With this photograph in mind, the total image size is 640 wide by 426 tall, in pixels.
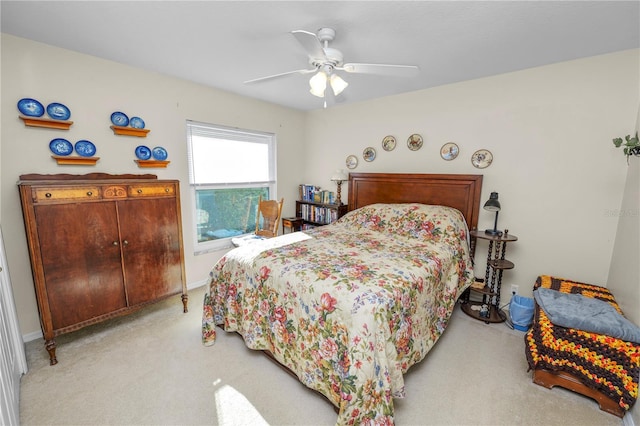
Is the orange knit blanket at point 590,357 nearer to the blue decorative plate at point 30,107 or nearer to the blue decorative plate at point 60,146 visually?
the blue decorative plate at point 60,146

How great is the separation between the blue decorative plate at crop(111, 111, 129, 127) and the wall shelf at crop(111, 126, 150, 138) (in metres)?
0.05

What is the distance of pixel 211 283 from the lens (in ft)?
7.50

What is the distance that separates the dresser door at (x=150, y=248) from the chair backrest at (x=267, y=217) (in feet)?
4.14

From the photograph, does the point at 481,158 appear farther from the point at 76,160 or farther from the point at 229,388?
the point at 76,160

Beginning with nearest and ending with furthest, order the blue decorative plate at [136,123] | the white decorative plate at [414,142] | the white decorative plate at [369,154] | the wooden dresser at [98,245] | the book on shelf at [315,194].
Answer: the wooden dresser at [98,245]
the blue decorative plate at [136,123]
the white decorative plate at [414,142]
the white decorative plate at [369,154]
the book on shelf at [315,194]

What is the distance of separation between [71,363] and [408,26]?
3390 mm

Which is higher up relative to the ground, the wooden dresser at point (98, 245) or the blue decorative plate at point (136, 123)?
the blue decorative plate at point (136, 123)

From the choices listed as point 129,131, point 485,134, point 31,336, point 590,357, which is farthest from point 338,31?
point 31,336

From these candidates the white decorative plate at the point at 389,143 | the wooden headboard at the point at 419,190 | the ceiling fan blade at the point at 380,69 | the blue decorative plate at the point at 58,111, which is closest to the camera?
the ceiling fan blade at the point at 380,69

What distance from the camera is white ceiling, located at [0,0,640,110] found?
5.21ft

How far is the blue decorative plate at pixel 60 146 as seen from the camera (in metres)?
2.15

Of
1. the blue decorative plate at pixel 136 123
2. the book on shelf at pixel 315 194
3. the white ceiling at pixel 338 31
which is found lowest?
the book on shelf at pixel 315 194

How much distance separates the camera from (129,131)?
8.25 ft

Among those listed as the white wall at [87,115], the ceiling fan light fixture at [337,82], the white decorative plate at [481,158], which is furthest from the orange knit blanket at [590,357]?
the white wall at [87,115]
